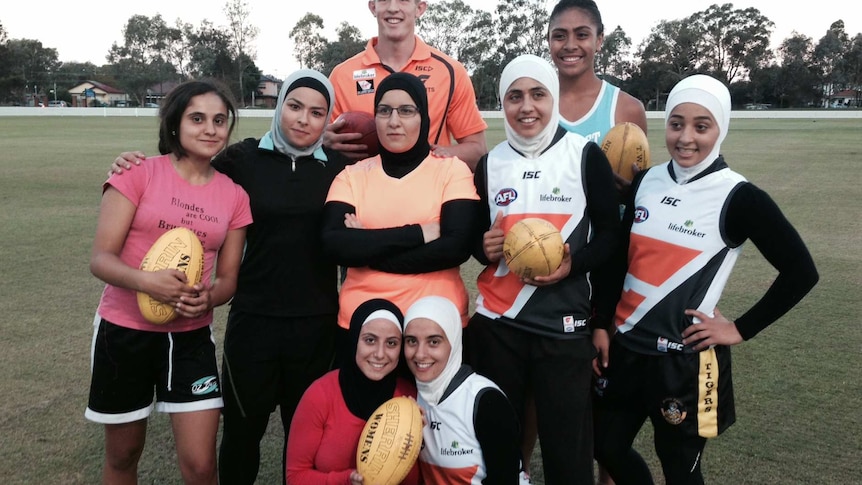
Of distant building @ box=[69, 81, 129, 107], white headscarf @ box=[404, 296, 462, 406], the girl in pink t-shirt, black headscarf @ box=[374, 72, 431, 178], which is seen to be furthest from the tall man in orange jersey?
distant building @ box=[69, 81, 129, 107]

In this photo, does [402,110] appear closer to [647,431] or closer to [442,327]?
[442,327]

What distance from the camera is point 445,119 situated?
179 inches

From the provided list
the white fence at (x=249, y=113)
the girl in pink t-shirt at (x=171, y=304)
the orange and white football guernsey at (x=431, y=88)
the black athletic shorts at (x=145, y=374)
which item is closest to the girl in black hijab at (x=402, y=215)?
the girl in pink t-shirt at (x=171, y=304)

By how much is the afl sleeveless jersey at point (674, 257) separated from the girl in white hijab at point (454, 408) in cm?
80

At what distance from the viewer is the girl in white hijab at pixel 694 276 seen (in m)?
3.13

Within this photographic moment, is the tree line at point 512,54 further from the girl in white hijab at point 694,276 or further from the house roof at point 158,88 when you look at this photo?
the girl in white hijab at point 694,276

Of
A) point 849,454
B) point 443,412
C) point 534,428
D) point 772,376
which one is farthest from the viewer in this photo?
point 772,376

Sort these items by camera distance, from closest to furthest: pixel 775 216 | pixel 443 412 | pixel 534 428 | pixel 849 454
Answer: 1. pixel 775 216
2. pixel 443 412
3. pixel 534 428
4. pixel 849 454

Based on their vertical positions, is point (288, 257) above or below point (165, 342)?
above

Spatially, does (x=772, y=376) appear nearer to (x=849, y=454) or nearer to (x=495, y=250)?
(x=849, y=454)

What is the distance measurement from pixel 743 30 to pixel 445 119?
101m

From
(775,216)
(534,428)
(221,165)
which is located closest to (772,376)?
(534,428)

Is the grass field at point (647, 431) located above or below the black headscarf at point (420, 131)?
below

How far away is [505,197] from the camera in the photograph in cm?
342
